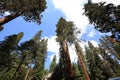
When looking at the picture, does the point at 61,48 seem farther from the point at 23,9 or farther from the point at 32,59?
the point at 23,9

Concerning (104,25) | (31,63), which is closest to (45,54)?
(31,63)

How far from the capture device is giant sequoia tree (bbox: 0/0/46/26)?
65.6 ft

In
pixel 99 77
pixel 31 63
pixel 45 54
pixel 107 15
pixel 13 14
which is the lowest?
pixel 13 14

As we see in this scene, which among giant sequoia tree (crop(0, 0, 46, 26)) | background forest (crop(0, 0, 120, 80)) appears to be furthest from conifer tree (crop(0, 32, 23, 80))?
giant sequoia tree (crop(0, 0, 46, 26))

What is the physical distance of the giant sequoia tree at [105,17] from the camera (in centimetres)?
2472

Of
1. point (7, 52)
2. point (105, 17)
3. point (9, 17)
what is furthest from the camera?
point (7, 52)

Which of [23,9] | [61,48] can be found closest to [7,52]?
[61,48]

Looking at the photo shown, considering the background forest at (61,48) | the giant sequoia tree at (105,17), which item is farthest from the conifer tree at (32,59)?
the giant sequoia tree at (105,17)

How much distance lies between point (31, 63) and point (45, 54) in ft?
23.5

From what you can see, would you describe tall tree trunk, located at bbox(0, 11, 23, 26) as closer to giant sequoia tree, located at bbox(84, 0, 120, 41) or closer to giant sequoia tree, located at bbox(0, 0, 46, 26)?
giant sequoia tree, located at bbox(0, 0, 46, 26)

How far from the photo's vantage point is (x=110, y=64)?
2206 inches

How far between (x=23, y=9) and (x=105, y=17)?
31.9ft

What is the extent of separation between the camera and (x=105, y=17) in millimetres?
25719

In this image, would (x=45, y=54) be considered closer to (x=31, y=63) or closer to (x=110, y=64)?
(x=31, y=63)
